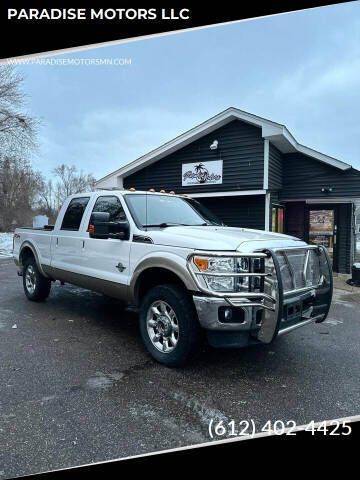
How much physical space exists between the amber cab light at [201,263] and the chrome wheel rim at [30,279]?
429 cm

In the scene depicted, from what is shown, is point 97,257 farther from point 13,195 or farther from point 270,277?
point 13,195

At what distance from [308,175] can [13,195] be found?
19517 mm

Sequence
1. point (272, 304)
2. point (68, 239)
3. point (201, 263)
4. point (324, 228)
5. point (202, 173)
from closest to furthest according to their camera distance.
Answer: point (272, 304), point (201, 263), point (68, 239), point (324, 228), point (202, 173)

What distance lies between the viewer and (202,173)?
38.3ft

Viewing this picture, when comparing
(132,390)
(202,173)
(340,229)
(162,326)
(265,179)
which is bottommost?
(132,390)

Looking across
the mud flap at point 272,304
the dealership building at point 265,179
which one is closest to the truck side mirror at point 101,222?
the mud flap at point 272,304

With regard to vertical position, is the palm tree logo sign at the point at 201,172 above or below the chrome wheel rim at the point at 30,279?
above

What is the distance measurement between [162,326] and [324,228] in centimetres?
940

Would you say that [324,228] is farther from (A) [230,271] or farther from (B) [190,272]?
(B) [190,272]

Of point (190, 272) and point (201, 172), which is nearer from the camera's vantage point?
point (190, 272)

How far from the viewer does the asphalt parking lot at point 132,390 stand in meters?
2.32

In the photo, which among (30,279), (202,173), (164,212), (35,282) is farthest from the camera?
(202,173)

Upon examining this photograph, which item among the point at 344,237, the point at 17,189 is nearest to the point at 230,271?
the point at 344,237

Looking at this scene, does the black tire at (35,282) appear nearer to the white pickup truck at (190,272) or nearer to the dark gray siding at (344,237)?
the white pickup truck at (190,272)
